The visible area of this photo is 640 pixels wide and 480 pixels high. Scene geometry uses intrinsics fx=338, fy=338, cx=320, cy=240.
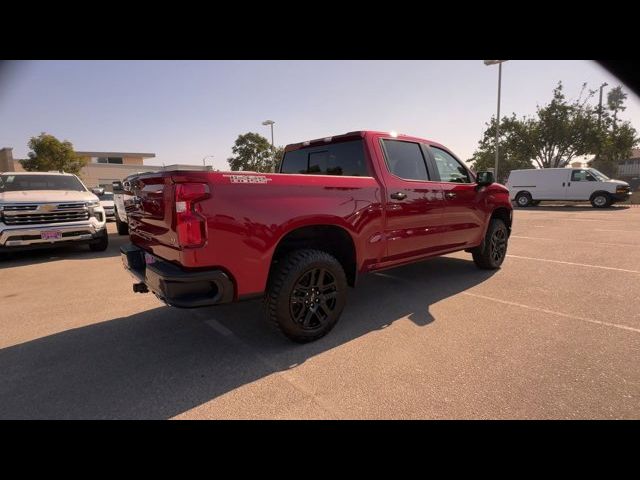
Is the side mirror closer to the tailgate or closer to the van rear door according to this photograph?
the tailgate

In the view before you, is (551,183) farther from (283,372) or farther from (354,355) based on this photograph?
(283,372)

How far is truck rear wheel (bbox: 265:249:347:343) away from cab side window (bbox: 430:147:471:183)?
2.35m

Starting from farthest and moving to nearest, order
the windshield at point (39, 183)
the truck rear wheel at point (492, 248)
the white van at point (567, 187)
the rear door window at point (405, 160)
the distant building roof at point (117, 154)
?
the distant building roof at point (117, 154), the white van at point (567, 187), the windshield at point (39, 183), the truck rear wheel at point (492, 248), the rear door window at point (405, 160)

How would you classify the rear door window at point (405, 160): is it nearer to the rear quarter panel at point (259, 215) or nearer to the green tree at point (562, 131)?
the rear quarter panel at point (259, 215)

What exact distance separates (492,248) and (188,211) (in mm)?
4875

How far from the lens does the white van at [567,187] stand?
16781mm

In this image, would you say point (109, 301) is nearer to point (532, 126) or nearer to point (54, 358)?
point (54, 358)

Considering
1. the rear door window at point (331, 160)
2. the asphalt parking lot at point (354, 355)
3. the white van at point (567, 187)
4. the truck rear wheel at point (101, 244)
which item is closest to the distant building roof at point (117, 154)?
the truck rear wheel at point (101, 244)

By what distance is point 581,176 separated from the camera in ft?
57.5

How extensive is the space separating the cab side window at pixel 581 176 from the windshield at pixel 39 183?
21.4m

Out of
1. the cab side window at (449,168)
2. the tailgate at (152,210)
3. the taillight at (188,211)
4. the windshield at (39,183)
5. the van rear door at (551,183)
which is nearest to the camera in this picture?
the taillight at (188,211)

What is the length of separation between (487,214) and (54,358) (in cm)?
556
